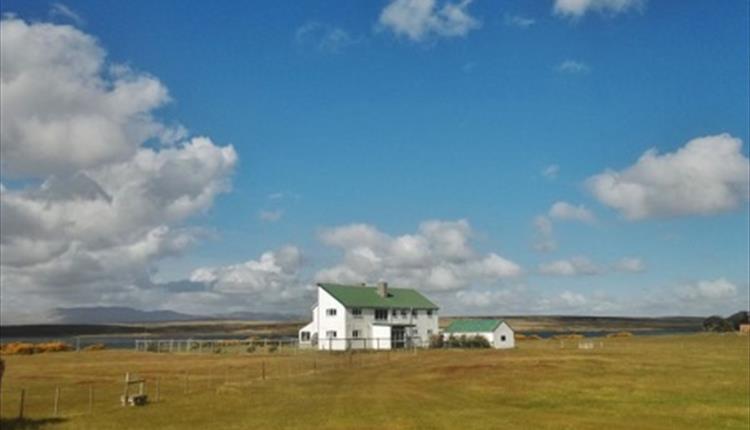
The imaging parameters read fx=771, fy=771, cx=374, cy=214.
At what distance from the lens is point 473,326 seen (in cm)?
11475

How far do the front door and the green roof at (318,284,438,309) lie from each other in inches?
139

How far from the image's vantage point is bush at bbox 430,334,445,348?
10956 centimetres

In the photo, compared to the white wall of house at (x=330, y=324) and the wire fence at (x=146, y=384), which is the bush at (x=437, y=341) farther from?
the wire fence at (x=146, y=384)

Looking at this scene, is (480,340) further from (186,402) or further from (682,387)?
(186,402)

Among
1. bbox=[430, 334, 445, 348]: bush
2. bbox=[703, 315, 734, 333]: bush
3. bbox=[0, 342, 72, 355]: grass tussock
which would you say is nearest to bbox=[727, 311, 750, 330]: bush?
bbox=[703, 315, 734, 333]: bush

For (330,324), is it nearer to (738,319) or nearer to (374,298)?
(374,298)

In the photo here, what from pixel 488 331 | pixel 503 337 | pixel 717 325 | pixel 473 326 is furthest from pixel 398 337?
pixel 717 325

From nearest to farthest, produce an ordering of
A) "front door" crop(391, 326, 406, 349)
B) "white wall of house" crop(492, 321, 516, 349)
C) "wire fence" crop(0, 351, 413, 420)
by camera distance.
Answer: "wire fence" crop(0, 351, 413, 420) < "front door" crop(391, 326, 406, 349) < "white wall of house" crop(492, 321, 516, 349)

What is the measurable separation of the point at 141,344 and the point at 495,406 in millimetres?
75803

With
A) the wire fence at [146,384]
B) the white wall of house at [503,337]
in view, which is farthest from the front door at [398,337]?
the wire fence at [146,384]

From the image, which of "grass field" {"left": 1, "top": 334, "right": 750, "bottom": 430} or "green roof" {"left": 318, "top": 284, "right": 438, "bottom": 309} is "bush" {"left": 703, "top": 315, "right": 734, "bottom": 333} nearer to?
"green roof" {"left": 318, "top": 284, "right": 438, "bottom": 309}

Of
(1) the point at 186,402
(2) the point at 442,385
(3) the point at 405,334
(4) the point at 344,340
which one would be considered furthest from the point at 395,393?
(3) the point at 405,334

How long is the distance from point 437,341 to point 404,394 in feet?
222

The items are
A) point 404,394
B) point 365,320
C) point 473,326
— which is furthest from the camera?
point 473,326
